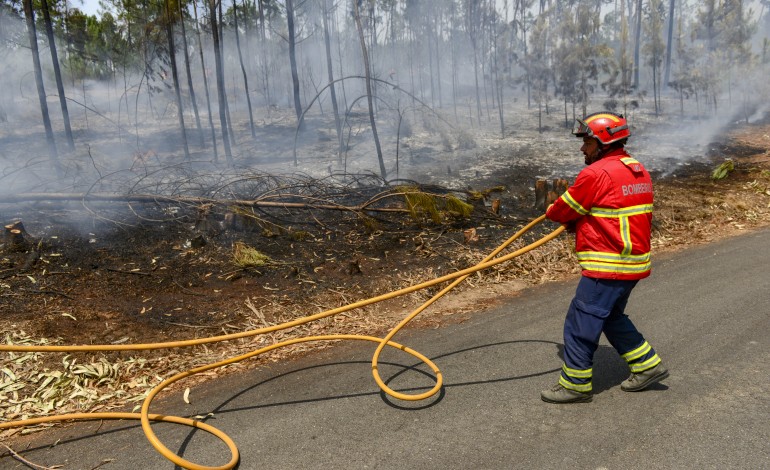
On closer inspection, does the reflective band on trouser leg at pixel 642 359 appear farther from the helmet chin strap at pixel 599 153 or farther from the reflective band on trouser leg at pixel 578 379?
the helmet chin strap at pixel 599 153

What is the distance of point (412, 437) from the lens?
3047 mm

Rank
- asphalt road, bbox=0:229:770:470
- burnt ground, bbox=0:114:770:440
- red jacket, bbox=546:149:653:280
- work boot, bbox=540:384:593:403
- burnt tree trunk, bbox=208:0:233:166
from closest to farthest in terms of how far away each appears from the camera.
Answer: asphalt road, bbox=0:229:770:470 → red jacket, bbox=546:149:653:280 → work boot, bbox=540:384:593:403 → burnt ground, bbox=0:114:770:440 → burnt tree trunk, bbox=208:0:233:166

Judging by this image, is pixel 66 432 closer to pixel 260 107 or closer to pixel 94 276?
pixel 94 276

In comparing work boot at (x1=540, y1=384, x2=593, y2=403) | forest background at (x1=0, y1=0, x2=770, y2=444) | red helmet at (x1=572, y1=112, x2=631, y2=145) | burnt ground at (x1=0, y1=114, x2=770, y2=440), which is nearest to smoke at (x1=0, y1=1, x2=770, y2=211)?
forest background at (x1=0, y1=0, x2=770, y2=444)

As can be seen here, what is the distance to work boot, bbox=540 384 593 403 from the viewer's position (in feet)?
10.8

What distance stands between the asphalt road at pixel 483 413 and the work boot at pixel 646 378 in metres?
0.06

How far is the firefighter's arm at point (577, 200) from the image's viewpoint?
10.4 ft

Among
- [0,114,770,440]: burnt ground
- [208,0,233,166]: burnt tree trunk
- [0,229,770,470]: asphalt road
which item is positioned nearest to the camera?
[0,229,770,470]: asphalt road

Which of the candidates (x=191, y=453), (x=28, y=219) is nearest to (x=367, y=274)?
(x=191, y=453)

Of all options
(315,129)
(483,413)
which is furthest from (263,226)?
(315,129)

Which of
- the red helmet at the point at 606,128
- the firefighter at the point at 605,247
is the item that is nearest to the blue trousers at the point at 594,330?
the firefighter at the point at 605,247

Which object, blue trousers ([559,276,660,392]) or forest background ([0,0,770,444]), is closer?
blue trousers ([559,276,660,392])

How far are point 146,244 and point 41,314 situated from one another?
1904 mm

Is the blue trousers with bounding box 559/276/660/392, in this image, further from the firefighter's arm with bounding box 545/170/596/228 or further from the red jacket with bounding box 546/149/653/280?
the firefighter's arm with bounding box 545/170/596/228
